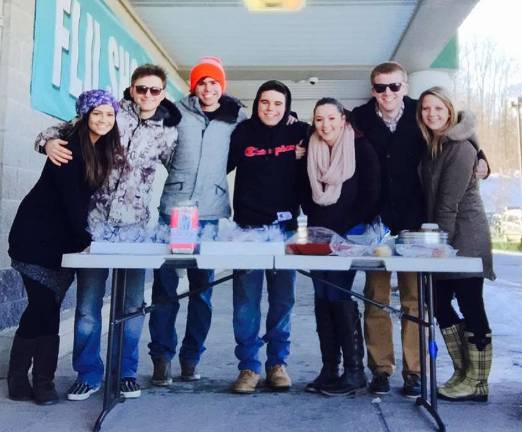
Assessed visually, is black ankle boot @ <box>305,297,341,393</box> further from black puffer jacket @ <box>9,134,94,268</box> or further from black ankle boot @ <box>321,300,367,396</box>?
black puffer jacket @ <box>9,134,94,268</box>

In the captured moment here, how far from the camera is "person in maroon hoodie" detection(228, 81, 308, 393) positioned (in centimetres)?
294

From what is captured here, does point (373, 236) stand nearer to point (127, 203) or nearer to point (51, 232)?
point (127, 203)

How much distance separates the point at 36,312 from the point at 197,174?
1104 millimetres

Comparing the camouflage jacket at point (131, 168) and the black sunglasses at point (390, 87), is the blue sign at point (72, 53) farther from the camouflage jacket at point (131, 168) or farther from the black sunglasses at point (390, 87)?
the black sunglasses at point (390, 87)

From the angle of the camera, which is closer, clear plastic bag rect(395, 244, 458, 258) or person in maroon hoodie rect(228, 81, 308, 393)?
clear plastic bag rect(395, 244, 458, 258)

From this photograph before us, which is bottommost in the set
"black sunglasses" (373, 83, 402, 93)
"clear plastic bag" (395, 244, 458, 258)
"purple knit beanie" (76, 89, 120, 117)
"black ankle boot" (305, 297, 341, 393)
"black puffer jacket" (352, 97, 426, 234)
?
"black ankle boot" (305, 297, 341, 393)

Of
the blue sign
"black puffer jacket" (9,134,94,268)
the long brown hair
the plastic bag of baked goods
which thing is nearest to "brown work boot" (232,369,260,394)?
the plastic bag of baked goods

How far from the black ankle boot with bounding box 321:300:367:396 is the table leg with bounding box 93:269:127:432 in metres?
1.08

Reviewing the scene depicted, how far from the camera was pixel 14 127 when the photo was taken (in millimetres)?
3525

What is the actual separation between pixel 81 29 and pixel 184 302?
330 cm

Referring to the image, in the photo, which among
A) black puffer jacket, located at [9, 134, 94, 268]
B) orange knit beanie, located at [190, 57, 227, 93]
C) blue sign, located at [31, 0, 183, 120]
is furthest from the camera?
blue sign, located at [31, 0, 183, 120]

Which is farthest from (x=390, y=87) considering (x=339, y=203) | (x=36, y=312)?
(x=36, y=312)

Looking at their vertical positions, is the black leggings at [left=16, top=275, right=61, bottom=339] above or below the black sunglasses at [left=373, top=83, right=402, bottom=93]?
below

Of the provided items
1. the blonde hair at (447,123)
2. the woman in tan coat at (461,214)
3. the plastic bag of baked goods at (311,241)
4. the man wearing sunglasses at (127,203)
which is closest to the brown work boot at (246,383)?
the man wearing sunglasses at (127,203)
